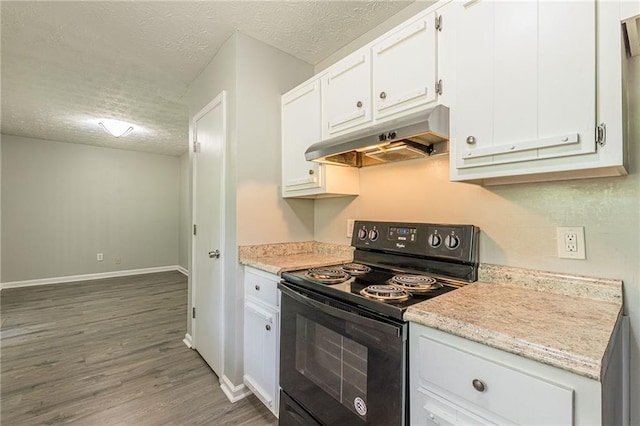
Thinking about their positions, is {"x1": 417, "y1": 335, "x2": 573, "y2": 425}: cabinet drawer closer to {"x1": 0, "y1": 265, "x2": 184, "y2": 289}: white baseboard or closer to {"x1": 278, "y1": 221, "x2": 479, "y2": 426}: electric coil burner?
{"x1": 278, "y1": 221, "x2": 479, "y2": 426}: electric coil burner

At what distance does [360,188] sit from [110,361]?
2.54 meters

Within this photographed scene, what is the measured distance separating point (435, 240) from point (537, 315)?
624 millimetres

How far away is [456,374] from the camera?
0.85 meters

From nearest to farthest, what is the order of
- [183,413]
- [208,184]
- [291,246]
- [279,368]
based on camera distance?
[279,368]
[183,413]
[291,246]
[208,184]

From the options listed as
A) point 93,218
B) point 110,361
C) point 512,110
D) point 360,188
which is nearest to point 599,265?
point 512,110

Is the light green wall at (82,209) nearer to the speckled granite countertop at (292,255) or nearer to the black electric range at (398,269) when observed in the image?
the speckled granite countertop at (292,255)

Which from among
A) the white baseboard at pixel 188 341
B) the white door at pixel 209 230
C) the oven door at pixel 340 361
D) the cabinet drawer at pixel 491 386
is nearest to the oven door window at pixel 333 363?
the oven door at pixel 340 361

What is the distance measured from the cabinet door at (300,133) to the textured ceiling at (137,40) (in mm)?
435

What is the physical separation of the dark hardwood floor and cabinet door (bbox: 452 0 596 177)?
190cm

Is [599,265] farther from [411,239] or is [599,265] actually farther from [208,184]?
[208,184]

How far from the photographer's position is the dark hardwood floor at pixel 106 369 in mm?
1806

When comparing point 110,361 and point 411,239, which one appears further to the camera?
point 110,361

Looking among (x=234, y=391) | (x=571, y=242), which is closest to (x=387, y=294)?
(x=571, y=242)

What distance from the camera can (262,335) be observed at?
69.6 inches
